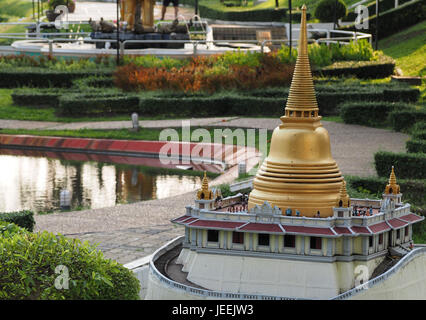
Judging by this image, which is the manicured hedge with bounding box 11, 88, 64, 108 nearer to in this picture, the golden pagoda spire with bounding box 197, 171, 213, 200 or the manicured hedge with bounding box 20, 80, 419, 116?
the manicured hedge with bounding box 20, 80, 419, 116

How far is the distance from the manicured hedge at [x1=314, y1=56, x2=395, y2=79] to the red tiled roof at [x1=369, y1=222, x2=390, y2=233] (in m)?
29.9

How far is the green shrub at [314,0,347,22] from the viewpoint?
194 feet

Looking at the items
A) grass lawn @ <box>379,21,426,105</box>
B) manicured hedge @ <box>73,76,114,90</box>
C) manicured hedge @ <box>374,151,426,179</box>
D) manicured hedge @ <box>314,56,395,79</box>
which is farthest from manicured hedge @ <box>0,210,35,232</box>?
manicured hedge @ <box>314,56,395,79</box>

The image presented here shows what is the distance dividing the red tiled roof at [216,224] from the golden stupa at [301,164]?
71 centimetres

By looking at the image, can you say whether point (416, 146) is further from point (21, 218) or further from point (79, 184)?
point (21, 218)

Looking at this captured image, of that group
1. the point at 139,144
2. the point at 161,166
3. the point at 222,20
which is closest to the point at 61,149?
the point at 139,144

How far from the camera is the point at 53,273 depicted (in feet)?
42.9

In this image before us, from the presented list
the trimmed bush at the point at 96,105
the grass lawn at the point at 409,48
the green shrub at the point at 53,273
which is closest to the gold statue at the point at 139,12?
the grass lawn at the point at 409,48

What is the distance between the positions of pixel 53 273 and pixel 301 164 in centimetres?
401

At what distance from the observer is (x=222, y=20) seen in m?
85.1

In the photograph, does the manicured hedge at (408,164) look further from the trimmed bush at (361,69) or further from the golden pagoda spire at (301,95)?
the trimmed bush at (361,69)

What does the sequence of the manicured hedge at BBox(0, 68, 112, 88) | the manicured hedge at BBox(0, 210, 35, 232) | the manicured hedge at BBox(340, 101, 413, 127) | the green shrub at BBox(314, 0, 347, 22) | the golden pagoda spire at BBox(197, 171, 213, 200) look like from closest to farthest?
the golden pagoda spire at BBox(197, 171, 213, 200) → the manicured hedge at BBox(0, 210, 35, 232) → the manicured hedge at BBox(340, 101, 413, 127) → the manicured hedge at BBox(0, 68, 112, 88) → the green shrub at BBox(314, 0, 347, 22)

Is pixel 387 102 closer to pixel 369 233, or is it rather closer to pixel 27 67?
pixel 27 67

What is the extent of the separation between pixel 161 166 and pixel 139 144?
9.02ft
